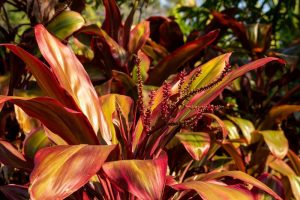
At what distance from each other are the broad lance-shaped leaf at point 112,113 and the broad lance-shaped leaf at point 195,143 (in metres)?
0.17

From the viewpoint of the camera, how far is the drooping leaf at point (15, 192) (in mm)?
1330

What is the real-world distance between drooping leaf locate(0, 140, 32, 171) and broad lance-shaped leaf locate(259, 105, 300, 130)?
1.04 metres

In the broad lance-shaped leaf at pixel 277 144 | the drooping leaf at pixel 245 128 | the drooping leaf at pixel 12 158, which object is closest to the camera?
the drooping leaf at pixel 12 158

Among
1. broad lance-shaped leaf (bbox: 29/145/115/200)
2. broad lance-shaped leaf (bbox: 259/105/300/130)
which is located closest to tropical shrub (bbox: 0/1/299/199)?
broad lance-shaped leaf (bbox: 29/145/115/200)

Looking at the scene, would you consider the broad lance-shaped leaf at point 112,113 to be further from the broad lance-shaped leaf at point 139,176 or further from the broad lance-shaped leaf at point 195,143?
the broad lance-shaped leaf at point 139,176

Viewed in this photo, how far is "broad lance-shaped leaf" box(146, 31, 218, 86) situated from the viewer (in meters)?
1.74

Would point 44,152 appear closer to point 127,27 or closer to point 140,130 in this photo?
point 140,130

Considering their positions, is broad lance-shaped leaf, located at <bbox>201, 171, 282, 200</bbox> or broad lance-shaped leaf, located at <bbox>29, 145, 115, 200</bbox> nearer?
broad lance-shaped leaf, located at <bbox>29, 145, 115, 200</bbox>

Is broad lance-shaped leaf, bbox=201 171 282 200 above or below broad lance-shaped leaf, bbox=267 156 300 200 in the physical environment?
above

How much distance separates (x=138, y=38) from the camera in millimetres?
1853

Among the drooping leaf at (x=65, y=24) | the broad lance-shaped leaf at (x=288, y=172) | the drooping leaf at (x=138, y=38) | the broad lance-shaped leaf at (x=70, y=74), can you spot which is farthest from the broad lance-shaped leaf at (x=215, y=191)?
the drooping leaf at (x=138, y=38)

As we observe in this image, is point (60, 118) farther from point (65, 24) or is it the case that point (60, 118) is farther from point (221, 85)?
point (65, 24)

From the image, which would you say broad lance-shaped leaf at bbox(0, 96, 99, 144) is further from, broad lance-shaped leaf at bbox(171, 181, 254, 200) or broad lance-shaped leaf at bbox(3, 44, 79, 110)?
broad lance-shaped leaf at bbox(171, 181, 254, 200)

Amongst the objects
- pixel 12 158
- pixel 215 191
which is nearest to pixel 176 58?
pixel 12 158
